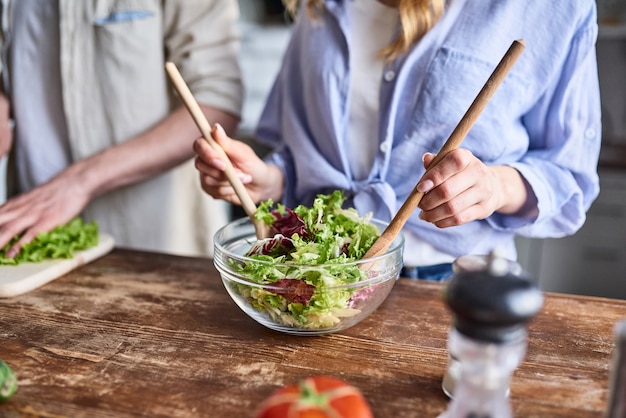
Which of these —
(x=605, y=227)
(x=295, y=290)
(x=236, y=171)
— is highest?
(x=236, y=171)

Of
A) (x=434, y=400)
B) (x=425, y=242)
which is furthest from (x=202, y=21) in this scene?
(x=434, y=400)

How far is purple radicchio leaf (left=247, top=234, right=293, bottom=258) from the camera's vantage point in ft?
3.34

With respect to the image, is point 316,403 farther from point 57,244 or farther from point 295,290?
point 57,244

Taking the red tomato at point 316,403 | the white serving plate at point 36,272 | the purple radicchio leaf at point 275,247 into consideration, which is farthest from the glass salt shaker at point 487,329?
the white serving plate at point 36,272

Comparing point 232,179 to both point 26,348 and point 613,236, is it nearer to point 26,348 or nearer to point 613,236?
point 26,348

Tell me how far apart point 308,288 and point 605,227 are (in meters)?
2.44

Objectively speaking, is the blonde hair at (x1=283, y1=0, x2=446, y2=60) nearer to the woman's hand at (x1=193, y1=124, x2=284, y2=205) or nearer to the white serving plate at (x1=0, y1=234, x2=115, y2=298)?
the woman's hand at (x1=193, y1=124, x2=284, y2=205)

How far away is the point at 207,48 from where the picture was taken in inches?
64.4

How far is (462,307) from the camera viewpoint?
59cm

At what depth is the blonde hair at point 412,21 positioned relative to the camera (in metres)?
1.16

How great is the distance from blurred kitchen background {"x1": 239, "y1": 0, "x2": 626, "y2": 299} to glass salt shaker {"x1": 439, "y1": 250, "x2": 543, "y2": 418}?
2.39m

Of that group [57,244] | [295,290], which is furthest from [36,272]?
[295,290]

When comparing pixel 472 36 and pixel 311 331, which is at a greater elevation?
pixel 472 36

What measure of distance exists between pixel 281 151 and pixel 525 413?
825 millimetres
